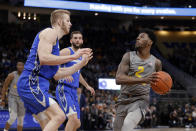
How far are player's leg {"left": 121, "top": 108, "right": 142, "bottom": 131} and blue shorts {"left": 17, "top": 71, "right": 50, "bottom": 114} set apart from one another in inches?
51.7

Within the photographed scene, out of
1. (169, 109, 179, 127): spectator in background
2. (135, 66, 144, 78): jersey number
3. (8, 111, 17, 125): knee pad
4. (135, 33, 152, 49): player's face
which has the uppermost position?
(135, 33, 152, 49): player's face

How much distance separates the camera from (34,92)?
13.7ft

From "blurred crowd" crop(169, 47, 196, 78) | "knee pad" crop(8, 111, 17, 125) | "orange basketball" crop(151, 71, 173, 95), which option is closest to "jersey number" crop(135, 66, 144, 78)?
"orange basketball" crop(151, 71, 173, 95)

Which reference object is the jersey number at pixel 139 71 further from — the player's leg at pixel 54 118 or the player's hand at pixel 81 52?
the player's leg at pixel 54 118

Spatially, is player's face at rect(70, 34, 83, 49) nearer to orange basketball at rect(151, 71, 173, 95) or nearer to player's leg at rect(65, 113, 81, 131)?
player's leg at rect(65, 113, 81, 131)

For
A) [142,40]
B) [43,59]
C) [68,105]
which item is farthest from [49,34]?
[68,105]

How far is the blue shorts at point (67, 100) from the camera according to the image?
6.10 m

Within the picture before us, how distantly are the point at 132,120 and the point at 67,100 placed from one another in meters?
1.64

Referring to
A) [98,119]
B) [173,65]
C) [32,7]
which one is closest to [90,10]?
[32,7]

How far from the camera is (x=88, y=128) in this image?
14.2 meters

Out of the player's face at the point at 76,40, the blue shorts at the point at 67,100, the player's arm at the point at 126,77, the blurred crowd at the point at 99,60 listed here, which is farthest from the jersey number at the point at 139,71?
the blurred crowd at the point at 99,60

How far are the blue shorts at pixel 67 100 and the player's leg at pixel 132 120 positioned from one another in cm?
139

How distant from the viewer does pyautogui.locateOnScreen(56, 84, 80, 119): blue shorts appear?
6102 millimetres

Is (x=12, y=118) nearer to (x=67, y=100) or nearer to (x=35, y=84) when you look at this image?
(x=67, y=100)
